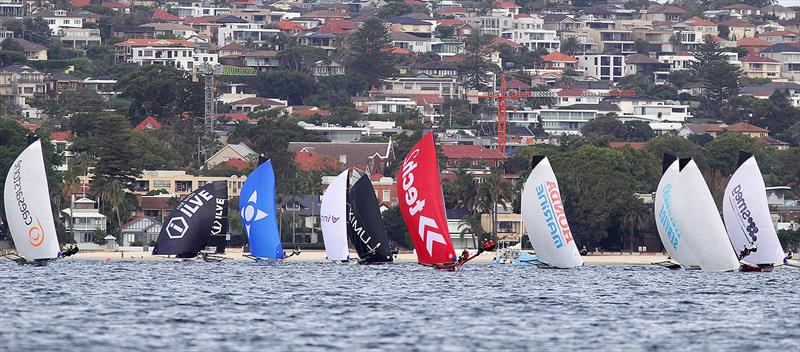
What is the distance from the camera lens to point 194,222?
91062mm

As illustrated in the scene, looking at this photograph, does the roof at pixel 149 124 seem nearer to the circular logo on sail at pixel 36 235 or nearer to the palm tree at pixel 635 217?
the palm tree at pixel 635 217

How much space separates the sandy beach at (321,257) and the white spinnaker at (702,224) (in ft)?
93.4

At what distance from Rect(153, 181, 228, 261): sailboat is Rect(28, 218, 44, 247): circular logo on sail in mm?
11749

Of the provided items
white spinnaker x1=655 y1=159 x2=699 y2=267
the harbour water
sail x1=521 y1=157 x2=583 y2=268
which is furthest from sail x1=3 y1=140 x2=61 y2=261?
white spinnaker x1=655 y1=159 x2=699 y2=267

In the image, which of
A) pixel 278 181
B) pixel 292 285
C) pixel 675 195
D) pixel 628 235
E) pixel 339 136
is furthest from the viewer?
pixel 339 136

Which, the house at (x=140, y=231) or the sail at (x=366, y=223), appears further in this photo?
the house at (x=140, y=231)

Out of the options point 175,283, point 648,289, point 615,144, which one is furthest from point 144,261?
point 615,144

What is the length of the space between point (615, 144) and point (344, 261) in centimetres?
8915

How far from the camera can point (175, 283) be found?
75438 millimetres

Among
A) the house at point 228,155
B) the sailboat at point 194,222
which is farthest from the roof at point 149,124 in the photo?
the sailboat at point 194,222

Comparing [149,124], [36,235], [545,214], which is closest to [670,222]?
[545,214]

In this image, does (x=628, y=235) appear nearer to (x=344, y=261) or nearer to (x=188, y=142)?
(x=344, y=261)

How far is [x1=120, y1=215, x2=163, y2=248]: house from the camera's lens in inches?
4961

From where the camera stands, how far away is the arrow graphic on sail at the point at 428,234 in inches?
3036
